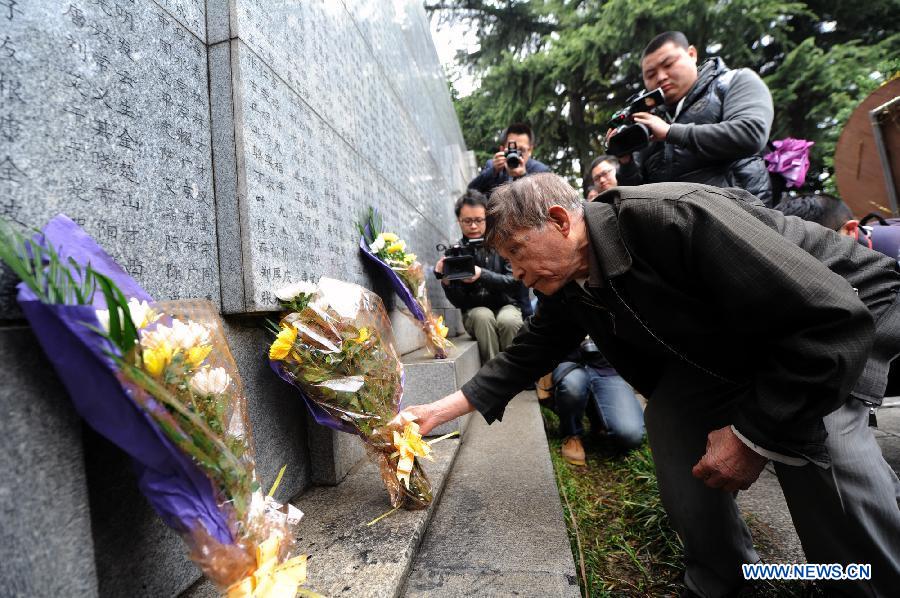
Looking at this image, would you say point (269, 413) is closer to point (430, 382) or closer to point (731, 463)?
point (430, 382)

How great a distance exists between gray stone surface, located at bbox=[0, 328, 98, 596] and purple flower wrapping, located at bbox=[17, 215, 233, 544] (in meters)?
0.05

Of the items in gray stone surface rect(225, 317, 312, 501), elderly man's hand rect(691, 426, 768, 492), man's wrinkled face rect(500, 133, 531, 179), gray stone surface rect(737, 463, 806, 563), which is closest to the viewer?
elderly man's hand rect(691, 426, 768, 492)

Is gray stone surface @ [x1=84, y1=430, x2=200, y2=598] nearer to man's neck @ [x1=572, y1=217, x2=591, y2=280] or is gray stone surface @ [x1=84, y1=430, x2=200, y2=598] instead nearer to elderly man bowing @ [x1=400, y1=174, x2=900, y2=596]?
elderly man bowing @ [x1=400, y1=174, x2=900, y2=596]

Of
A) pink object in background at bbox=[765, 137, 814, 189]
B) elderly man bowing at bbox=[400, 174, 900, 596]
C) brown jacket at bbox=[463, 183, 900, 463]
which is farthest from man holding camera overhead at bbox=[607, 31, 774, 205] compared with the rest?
brown jacket at bbox=[463, 183, 900, 463]

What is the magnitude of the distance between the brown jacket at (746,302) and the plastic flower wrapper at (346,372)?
748 mm

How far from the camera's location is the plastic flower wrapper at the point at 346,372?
5.17 ft

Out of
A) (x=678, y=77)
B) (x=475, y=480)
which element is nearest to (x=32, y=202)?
(x=475, y=480)

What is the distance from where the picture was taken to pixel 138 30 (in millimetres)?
1257

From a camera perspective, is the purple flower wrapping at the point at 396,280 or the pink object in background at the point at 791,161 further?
the pink object in background at the point at 791,161

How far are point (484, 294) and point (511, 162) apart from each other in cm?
114

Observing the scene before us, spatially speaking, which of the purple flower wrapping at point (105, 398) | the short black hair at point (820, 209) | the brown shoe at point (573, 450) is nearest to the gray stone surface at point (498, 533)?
the brown shoe at point (573, 450)

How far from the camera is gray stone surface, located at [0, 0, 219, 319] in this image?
93 centimetres

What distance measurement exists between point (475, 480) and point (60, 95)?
1929 mm

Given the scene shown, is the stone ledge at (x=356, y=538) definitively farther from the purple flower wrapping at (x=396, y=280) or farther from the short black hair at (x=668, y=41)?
the short black hair at (x=668, y=41)
